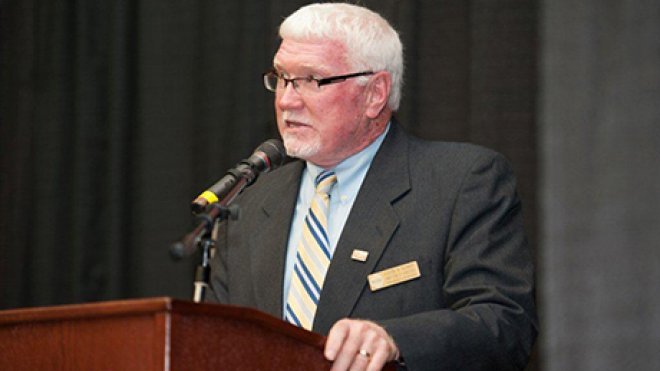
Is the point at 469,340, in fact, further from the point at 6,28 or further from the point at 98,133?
the point at 6,28

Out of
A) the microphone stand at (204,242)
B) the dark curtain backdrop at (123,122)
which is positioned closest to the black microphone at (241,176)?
the microphone stand at (204,242)

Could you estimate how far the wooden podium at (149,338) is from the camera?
1.80 meters

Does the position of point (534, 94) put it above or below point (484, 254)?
→ above

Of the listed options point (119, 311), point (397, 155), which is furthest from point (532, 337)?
point (119, 311)

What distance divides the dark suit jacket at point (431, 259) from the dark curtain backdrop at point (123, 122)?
2.98ft

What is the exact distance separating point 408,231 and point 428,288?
0.56 ft

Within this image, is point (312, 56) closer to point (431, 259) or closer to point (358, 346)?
point (431, 259)

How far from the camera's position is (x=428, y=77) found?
3771 millimetres

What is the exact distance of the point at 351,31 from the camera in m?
3.14

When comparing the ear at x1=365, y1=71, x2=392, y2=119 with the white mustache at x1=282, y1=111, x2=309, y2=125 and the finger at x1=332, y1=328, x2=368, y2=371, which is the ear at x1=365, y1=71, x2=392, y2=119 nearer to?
the white mustache at x1=282, y1=111, x2=309, y2=125

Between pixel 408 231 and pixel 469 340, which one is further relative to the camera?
pixel 408 231

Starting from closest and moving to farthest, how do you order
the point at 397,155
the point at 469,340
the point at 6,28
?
the point at 469,340, the point at 397,155, the point at 6,28

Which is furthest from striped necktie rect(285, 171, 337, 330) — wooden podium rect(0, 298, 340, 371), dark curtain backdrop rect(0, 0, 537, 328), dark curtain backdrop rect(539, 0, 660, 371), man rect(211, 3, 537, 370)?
dark curtain backdrop rect(539, 0, 660, 371)

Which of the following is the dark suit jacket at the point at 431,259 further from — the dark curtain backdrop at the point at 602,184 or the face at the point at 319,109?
the dark curtain backdrop at the point at 602,184
